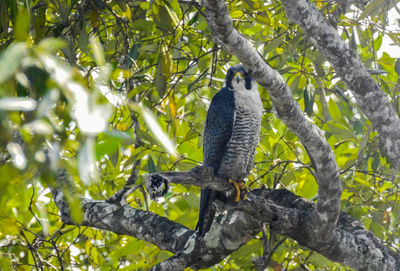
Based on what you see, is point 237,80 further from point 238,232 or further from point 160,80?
point 238,232

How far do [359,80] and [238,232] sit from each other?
114 cm

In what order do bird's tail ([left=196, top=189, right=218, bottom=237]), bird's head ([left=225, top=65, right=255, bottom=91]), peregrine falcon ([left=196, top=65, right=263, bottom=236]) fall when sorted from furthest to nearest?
bird's head ([left=225, top=65, right=255, bottom=91]) < peregrine falcon ([left=196, top=65, right=263, bottom=236]) < bird's tail ([left=196, top=189, right=218, bottom=237])

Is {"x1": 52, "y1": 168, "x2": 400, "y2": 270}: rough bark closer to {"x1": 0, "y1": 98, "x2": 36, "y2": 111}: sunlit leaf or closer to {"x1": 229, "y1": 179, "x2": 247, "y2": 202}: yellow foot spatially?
{"x1": 229, "y1": 179, "x2": 247, "y2": 202}: yellow foot

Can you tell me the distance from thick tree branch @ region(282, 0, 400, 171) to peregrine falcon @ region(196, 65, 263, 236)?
2.75 ft

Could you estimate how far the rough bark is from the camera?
306 centimetres

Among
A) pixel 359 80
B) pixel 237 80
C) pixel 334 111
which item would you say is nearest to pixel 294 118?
pixel 359 80

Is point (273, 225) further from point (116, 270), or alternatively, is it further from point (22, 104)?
point (22, 104)

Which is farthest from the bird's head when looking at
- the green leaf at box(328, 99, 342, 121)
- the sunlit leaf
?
the sunlit leaf

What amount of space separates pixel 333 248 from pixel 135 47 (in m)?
1.70

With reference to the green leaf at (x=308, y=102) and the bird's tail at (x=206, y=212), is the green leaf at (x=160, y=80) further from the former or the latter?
the green leaf at (x=308, y=102)

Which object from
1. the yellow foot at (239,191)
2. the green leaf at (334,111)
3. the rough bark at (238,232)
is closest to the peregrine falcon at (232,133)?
the yellow foot at (239,191)

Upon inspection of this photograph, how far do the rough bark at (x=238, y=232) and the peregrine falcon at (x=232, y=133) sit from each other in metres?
0.36

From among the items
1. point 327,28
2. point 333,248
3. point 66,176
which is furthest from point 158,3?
point 66,176

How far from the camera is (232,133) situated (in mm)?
3742
